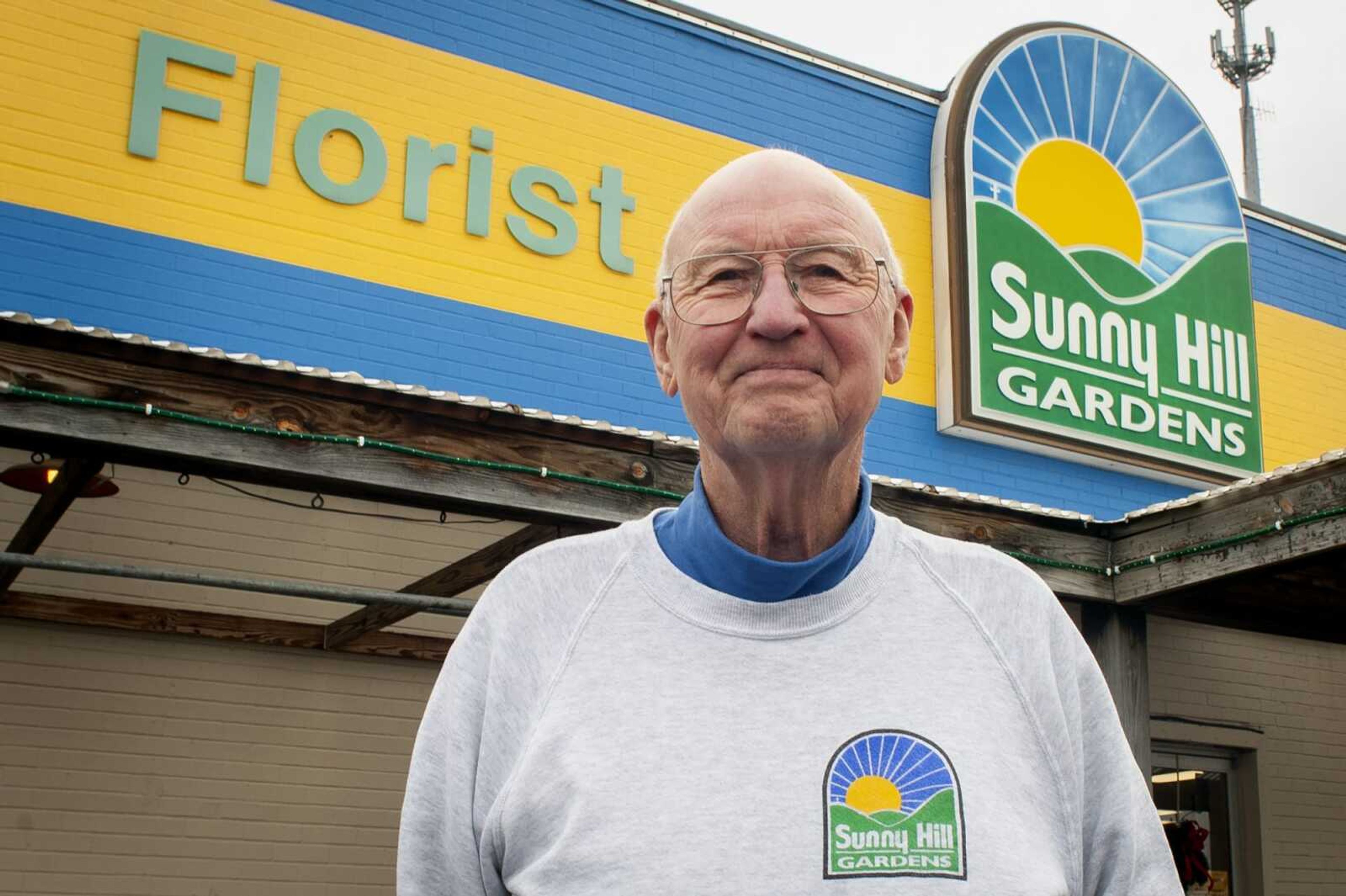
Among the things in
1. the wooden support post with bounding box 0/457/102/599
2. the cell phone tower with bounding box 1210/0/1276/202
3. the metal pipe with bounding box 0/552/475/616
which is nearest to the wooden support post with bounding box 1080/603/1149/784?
the metal pipe with bounding box 0/552/475/616

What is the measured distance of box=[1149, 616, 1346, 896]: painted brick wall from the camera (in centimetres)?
927

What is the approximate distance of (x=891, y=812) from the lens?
1275 mm

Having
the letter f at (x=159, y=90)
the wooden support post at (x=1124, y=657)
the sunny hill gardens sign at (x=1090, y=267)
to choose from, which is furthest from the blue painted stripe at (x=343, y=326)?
the wooden support post at (x=1124, y=657)

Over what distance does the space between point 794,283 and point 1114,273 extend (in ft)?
27.6

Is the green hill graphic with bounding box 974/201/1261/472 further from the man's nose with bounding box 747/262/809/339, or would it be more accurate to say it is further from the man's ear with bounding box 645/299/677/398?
the man's nose with bounding box 747/262/809/339

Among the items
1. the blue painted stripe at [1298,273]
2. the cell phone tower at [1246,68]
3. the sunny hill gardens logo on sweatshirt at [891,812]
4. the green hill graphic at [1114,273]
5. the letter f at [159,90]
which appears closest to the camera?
the sunny hill gardens logo on sweatshirt at [891,812]

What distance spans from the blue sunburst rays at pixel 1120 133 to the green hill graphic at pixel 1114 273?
0.12m

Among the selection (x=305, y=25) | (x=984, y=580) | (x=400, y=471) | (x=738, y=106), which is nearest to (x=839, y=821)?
(x=984, y=580)

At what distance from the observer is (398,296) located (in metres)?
7.05

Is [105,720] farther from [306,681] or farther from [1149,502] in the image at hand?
[1149,502]

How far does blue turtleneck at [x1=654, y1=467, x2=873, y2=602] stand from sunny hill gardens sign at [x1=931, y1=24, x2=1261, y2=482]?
701 centimetres

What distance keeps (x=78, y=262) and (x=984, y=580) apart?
227 inches

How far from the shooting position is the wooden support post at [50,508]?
4961 millimetres

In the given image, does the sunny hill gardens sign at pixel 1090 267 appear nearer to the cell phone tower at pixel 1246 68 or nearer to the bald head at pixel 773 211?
the bald head at pixel 773 211
